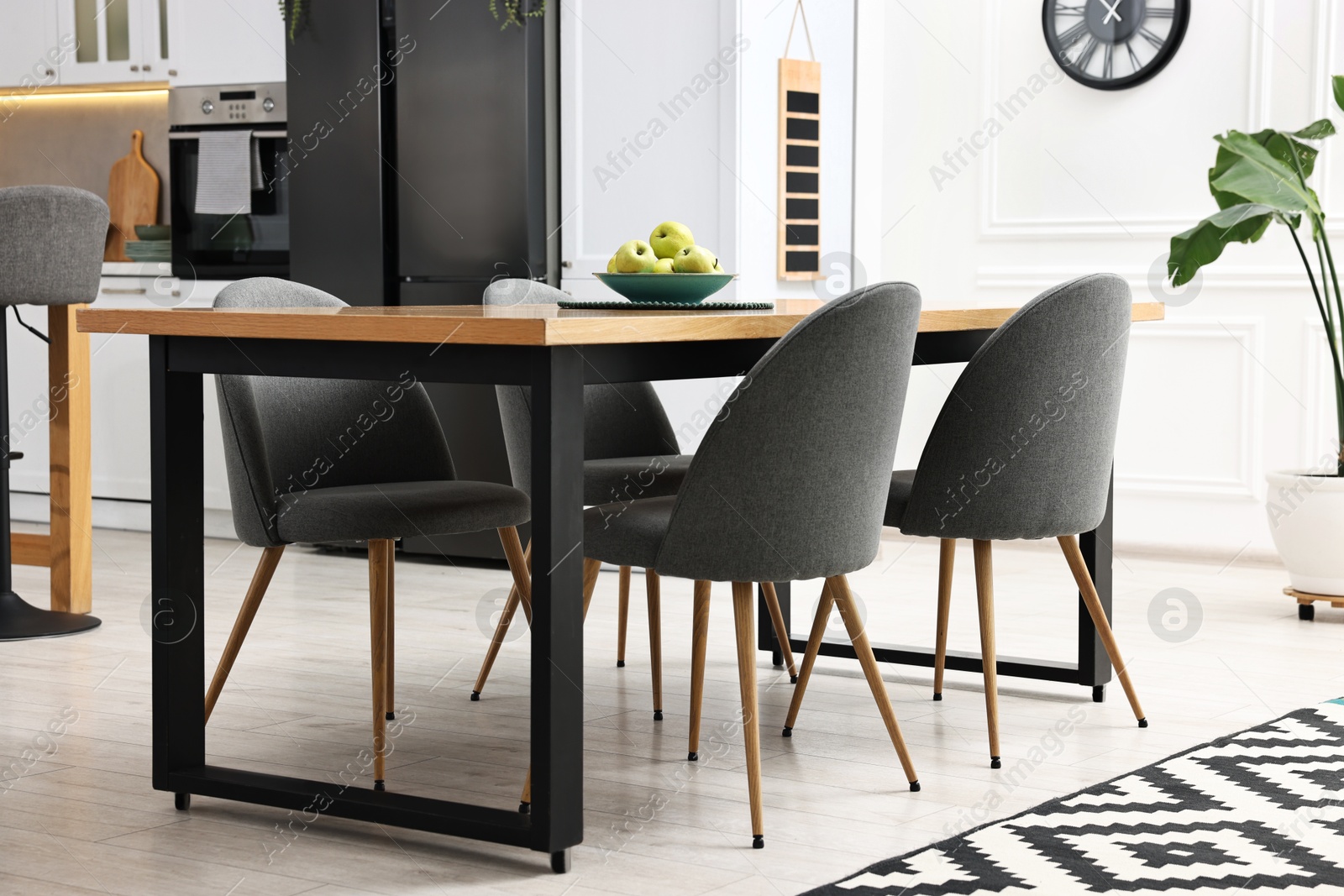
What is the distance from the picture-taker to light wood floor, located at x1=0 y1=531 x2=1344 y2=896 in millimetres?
2238

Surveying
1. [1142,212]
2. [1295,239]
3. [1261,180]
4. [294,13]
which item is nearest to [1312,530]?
[1295,239]

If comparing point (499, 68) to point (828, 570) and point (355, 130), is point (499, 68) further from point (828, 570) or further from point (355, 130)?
point (828, 570)

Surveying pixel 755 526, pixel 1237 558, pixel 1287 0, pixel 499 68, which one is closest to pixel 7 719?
pixel 755 526

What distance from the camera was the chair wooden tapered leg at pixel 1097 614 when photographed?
9.80 ft

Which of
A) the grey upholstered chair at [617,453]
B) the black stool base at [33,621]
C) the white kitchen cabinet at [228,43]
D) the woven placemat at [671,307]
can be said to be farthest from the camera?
the white kitchen cabinet at [228,43]

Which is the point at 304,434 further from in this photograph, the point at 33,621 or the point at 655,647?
the point at 33,621

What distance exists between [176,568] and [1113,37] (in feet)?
12.4

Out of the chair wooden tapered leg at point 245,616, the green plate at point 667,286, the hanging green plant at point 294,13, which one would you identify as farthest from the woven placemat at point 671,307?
the hanging green plant at point 294,13

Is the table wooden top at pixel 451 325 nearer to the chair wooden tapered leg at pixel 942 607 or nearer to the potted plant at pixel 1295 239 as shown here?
the chair wooden tapered leg at pixel 942 607

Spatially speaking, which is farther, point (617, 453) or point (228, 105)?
point (228, 105)

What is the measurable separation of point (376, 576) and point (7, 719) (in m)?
0.94

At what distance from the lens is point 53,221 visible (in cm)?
376

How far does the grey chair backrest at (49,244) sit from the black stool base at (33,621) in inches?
30.5

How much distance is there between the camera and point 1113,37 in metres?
5.14
